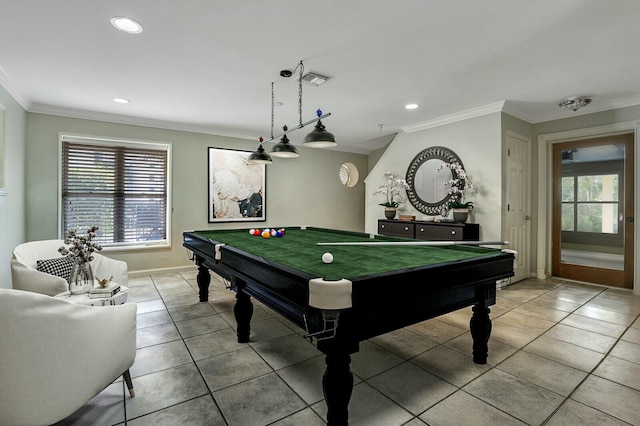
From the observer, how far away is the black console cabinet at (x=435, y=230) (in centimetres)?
404

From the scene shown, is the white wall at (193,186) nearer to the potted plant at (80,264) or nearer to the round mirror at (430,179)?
the round mirror at (430,179)

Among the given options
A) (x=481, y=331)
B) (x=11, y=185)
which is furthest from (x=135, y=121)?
(x=481, y=331)

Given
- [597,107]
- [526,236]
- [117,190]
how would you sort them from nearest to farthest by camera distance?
1. [597,107]
2. [526,236]
3. [117,190]

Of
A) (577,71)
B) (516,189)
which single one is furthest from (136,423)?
(516,189)

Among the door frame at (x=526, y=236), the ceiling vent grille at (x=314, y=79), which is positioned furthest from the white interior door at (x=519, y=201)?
the ceiling vent grille at (x=314, y=79)

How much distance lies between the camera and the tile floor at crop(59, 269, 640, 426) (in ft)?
5.38

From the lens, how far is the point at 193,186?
523 cm

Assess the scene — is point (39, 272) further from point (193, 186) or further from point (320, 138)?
point (193, 186)

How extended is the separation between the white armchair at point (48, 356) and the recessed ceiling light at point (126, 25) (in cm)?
194

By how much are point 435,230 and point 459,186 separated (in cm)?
74

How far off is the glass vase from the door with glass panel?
5.81 meters

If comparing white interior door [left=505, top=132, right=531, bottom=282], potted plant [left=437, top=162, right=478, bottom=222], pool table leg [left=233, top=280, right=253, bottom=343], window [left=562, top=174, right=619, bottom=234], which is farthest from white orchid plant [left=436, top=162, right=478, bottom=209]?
pool table leg [left=233, top=280, right=253, bottom=343]

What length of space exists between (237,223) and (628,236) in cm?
586

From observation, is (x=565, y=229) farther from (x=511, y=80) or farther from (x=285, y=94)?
(x=285, y=94)
